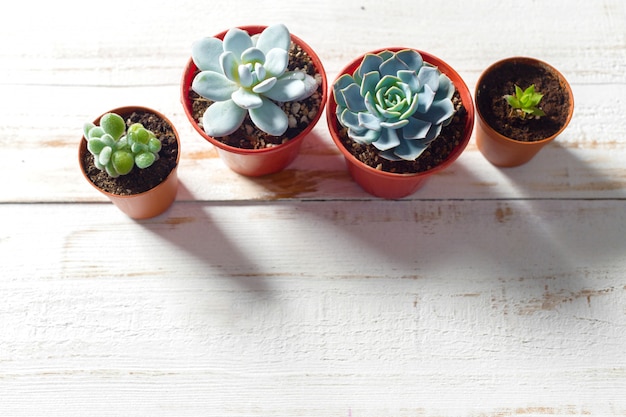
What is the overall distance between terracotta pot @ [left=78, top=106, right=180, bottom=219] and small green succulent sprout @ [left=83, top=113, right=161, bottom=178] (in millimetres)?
48

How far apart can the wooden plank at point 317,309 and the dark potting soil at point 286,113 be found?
0.53ft

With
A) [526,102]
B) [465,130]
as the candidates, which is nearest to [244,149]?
[465,130]

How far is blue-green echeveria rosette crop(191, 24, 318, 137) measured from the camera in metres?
0.91

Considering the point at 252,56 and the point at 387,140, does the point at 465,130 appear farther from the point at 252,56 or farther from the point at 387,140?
the point at 252,56

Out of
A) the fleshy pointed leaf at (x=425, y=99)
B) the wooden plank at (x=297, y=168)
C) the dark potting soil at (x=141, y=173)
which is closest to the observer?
the fleshy pointed leaf at (x=425, y=99)

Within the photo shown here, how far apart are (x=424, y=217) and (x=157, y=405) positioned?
22.4 inches

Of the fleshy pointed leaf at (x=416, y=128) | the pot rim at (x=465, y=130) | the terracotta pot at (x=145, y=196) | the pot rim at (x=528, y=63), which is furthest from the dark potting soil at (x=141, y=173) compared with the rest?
the pot rim at (x=528, y=63)

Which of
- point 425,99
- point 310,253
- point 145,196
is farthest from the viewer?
point 310,253

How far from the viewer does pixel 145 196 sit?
997 millimetres

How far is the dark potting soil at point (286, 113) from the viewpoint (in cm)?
100

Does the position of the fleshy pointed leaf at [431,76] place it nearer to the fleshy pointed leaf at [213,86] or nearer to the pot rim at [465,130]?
the pot rim at [465,130]

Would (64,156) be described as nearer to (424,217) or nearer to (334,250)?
(334,250)

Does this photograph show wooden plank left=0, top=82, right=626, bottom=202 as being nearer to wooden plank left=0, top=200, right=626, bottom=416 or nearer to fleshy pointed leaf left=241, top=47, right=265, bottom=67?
wooden plank left=0, top=200, right=626, bottom=416

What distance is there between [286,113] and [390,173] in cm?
20
